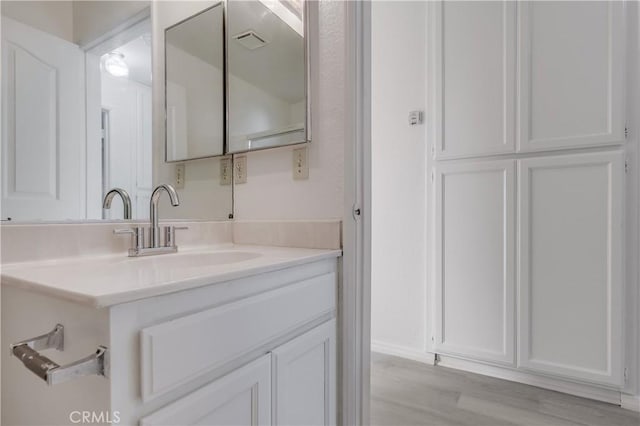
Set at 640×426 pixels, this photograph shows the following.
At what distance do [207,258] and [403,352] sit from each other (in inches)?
61.9

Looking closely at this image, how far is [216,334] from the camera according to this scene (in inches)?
26.6

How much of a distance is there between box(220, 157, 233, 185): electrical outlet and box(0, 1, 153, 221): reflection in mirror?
0.33 meters

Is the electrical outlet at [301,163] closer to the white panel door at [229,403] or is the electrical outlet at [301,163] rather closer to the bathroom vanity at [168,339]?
the bathroom vanity at [168,339]

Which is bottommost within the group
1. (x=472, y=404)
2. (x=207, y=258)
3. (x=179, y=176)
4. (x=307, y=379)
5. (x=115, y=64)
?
(x=472, y=404)

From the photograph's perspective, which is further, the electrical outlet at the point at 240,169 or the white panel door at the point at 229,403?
the electrical outlet at the point at 240,169

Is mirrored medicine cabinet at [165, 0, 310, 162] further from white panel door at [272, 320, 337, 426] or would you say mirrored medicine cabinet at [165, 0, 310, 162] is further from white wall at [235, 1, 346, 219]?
white panel door at [272, 320, 337, 426]

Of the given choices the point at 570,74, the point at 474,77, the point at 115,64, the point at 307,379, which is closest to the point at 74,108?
the point at 115,64

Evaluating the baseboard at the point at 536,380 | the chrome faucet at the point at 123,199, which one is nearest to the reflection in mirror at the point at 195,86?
the chrome faucet at the point at 123,199

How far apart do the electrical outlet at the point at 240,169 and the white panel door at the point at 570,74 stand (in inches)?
57.7

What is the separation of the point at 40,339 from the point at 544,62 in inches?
89.1

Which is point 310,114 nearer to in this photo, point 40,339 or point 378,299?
point 40,339

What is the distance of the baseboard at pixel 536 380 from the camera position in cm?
165

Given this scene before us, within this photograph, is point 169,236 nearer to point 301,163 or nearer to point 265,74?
point 301,163

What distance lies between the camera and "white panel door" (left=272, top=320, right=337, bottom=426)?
859 mm
